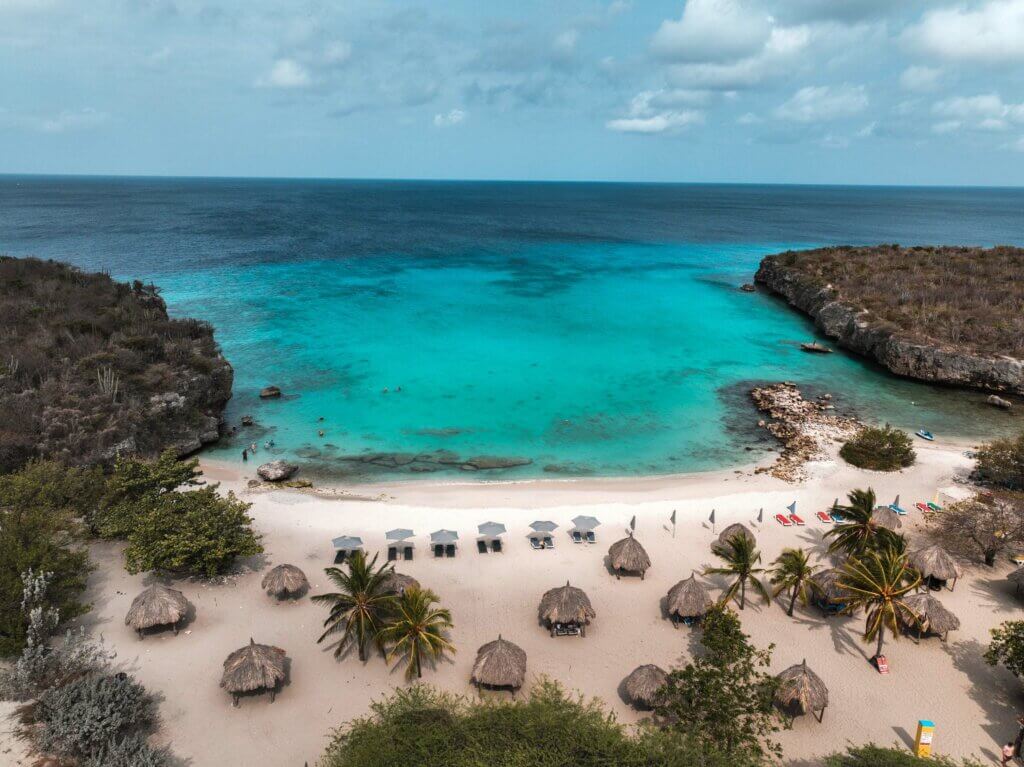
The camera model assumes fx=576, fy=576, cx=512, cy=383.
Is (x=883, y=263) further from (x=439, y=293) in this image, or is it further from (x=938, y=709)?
(x=938, y=709)

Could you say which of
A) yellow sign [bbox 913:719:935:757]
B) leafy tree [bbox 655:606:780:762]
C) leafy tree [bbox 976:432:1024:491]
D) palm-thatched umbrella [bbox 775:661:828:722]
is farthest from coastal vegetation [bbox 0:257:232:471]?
leafy tree [bbox 976:432:1024:491]

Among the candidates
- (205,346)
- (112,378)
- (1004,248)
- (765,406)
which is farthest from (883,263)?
(112,378)

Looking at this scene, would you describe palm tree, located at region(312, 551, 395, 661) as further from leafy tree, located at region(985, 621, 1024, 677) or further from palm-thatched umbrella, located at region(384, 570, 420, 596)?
leafy tree, located at region(985, 621, 1024, 677)

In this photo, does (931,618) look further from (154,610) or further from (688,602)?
(154,610)

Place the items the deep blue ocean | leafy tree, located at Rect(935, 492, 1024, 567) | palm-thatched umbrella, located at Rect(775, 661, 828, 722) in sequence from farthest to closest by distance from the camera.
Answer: the deep blue ocean
leafy tree, located at Rect(935, 492, 1024, 567)
palm-thatched umbrella, located at Rect(775, 661, 828, 722)

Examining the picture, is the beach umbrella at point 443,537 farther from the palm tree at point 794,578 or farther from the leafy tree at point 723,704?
the palm tree at point 794,578
